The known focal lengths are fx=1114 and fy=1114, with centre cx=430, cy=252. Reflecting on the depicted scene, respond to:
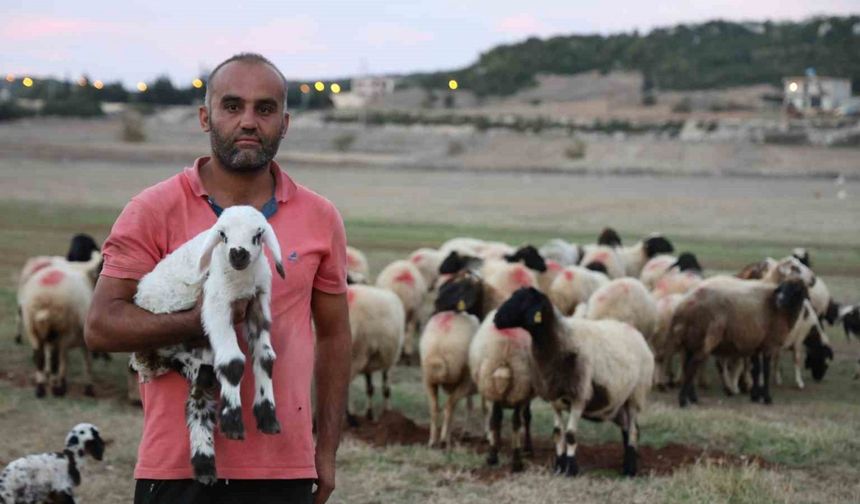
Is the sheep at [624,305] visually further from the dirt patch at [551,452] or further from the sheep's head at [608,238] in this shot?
the sheep's head at [608,238]

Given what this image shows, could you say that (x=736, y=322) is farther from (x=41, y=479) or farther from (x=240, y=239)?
(x=240, y=239)

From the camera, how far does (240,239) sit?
337 centimetres

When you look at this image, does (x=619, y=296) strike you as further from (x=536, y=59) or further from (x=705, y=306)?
(x=536, y=59)

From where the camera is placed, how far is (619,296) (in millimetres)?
13812

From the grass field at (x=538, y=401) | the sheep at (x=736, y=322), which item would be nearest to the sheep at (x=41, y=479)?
the grass field at (x=538, y=401)

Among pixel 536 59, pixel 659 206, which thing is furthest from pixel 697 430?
pixel 536 59

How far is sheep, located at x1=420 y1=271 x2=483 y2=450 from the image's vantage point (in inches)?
423

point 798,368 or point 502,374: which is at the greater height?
point 502,374

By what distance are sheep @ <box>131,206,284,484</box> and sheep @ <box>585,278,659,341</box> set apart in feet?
34.3

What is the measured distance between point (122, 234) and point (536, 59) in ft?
541

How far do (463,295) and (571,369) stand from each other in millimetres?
2214

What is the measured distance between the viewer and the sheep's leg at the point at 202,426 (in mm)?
3438

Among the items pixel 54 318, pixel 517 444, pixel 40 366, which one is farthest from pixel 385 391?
pixel 40 366

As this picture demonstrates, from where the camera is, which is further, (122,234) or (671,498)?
(671,498)
